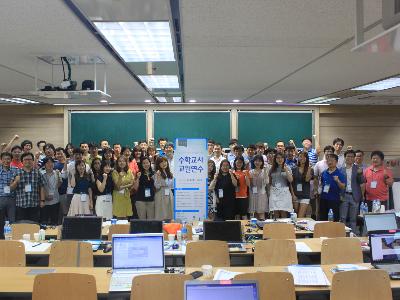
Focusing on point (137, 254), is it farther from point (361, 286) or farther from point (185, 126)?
point (185, 126)

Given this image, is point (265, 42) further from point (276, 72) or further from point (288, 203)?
point (288, 203)

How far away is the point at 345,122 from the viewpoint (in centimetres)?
1298

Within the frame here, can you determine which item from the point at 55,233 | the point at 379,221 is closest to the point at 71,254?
the point at 55,233

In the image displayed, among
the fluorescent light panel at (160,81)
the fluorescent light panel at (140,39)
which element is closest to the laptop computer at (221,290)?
the fluorescent light panel at (140,39)

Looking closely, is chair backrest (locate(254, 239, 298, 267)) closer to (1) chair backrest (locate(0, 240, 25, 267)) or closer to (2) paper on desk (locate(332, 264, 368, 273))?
(2) paper on desk (locate(332, 264, 368, 273))

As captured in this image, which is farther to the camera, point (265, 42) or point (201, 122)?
point (201, 122)

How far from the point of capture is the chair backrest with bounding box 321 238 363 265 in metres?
4.46

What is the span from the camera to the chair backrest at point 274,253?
452cm

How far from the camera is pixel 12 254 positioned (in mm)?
4465

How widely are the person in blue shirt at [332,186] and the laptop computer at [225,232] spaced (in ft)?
9.79

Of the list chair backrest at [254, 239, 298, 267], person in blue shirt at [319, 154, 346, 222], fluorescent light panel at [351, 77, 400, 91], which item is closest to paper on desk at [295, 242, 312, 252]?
chair backrest at [254, 239, 298, 267]

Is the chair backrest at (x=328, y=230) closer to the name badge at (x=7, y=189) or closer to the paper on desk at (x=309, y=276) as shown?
the paper on desk at (x=309, y=276)

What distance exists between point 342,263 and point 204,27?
282 cm

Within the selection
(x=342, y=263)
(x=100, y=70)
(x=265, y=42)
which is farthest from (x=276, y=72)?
(x=342, y=263)
